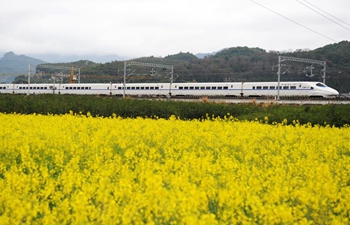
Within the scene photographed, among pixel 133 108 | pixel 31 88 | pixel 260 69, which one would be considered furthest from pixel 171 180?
pixel 260 69

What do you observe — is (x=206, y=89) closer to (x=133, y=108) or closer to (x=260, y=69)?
(x=260, y=69)

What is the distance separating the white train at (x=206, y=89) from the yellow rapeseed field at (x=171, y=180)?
25.9 meters

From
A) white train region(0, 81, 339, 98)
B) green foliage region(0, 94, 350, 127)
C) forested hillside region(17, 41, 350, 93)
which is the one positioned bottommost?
green foliage region(0, 94, 350, 127)

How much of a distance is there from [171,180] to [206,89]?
3601 cm

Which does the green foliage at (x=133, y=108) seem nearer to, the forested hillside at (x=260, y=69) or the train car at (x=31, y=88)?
the forested hillside at (x=260, y=69)

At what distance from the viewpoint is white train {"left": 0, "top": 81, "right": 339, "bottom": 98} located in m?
35.2

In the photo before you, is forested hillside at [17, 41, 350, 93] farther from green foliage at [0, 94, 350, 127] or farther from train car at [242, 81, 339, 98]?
green foliage at [0, 94, 350, 127]

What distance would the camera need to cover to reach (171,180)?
16.3 ft

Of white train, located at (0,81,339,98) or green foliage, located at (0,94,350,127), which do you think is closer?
green foliage, located at (0,94,350,127)

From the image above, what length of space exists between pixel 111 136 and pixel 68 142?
1177 millimetres

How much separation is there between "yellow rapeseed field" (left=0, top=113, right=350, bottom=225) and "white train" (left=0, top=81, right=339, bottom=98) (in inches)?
1018

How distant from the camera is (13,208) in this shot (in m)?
3.91

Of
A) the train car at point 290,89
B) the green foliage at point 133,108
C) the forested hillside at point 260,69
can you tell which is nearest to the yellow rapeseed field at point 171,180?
the green foliage at point 133,108

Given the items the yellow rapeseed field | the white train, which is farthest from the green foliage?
the white train
